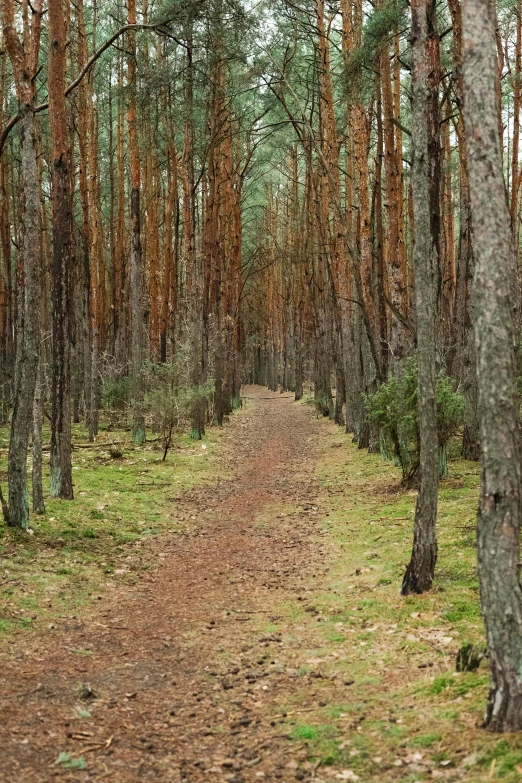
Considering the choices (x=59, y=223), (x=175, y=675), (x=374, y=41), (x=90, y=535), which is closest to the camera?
(x=175, y=675)

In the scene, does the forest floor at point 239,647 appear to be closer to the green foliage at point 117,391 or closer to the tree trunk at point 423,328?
the tree trunk at point 423,328

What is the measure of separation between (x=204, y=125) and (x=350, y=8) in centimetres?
795

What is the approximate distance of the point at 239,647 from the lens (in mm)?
5785

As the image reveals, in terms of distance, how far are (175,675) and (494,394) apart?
3.07 m

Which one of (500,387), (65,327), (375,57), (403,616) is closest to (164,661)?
(403,616)

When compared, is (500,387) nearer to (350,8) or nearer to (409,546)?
(409,546)

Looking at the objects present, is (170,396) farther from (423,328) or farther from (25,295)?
(423,328)

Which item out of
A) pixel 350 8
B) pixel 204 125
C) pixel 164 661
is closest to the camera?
pixel 164 661

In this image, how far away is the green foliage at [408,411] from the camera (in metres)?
10.9

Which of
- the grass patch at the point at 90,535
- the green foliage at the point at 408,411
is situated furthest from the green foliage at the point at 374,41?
the grass patch at the point at 90,535

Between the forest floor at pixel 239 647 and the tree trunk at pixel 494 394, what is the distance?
0.42m

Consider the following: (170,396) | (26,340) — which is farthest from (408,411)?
(170,396)

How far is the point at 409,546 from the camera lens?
8422 mm

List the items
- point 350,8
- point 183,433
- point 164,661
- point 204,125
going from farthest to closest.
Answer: point 204,125, point 183,433, point 350,8, point 164,661
